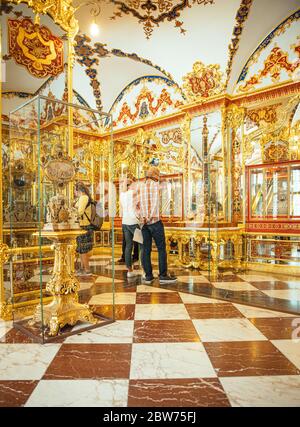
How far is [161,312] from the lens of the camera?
3.11m

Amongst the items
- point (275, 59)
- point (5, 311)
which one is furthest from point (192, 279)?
point (275, 59)

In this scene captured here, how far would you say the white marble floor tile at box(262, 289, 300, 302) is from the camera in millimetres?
3707

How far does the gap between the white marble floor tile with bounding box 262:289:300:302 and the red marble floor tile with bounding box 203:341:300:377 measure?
1.52 meters

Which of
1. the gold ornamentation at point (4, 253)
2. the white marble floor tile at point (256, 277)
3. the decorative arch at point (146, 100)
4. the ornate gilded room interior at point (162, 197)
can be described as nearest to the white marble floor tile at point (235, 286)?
the ornate gilded room interior at point (162, 197)

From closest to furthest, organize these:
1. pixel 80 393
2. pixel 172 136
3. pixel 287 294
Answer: pixel 80 393 < pixel 287 294 < pixel 172 136

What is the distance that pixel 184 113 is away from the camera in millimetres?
6727

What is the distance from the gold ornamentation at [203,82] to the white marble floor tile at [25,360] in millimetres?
5394

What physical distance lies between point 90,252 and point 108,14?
4149mm

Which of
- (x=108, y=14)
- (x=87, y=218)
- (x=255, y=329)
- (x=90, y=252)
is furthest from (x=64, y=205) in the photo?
(x=108, y=14)

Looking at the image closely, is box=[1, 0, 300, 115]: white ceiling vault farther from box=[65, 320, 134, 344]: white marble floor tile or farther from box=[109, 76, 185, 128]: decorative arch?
box=[65, 320, 134, 344]: white marble floor tile

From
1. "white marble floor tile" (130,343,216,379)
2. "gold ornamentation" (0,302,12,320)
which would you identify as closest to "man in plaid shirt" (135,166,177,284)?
"gold ornamentation" (0,302,12,320)

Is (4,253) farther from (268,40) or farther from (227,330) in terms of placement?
(268,40)

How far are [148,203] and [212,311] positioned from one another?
6.07ft

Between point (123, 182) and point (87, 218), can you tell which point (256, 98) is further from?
point (87, 218)
